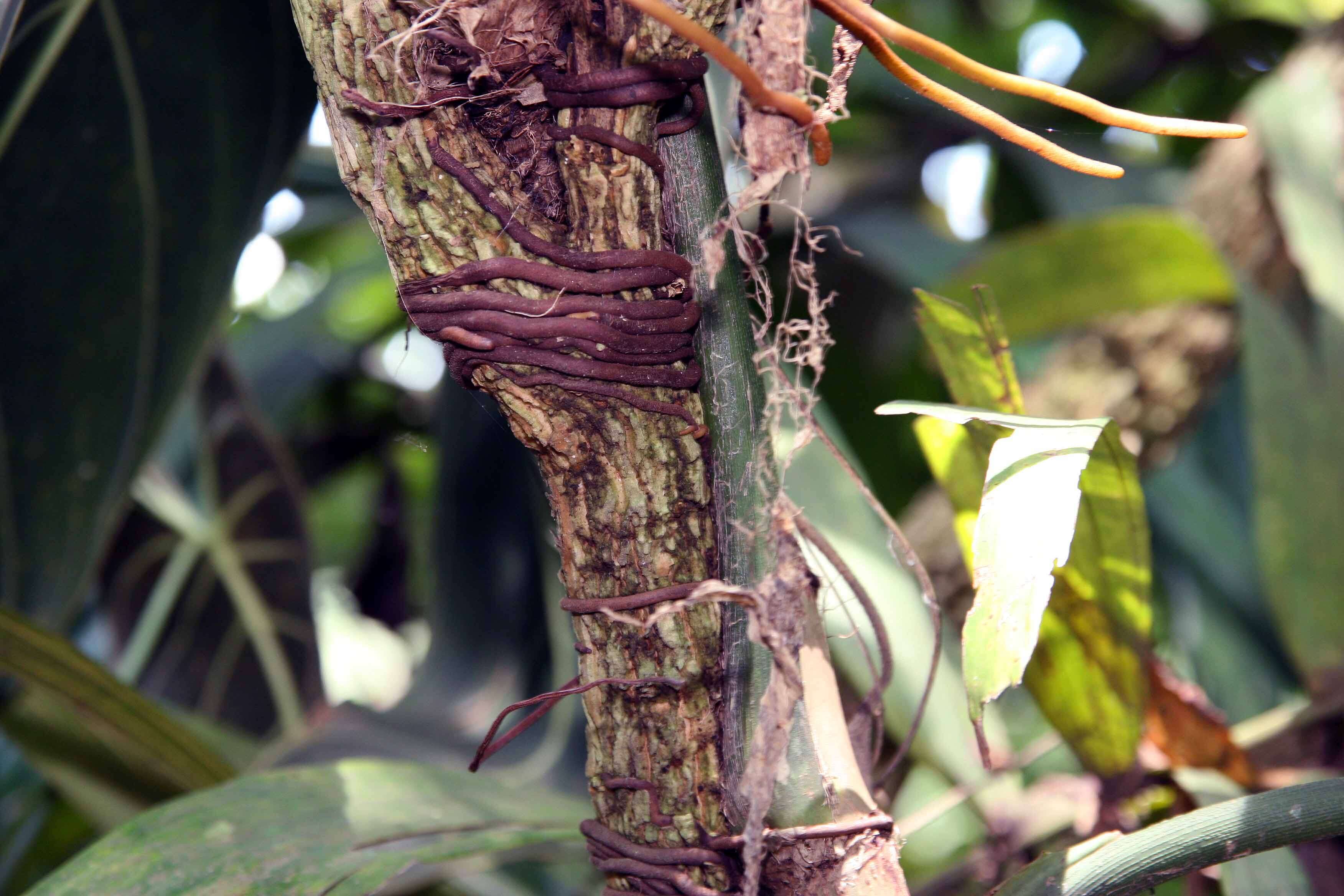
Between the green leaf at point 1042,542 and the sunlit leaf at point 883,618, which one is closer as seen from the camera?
the green leaf at point 1042,542

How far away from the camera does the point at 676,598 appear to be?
0.23 metres

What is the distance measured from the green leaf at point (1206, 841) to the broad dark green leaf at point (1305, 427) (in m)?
0.27

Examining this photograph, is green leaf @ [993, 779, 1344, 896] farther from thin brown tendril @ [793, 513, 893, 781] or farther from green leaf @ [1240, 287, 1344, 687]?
green leaf @ [1240, 287, 1344, 687]

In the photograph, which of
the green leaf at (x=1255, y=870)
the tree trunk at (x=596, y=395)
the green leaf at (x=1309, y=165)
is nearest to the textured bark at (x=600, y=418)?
the tree trunk at (x=596, y=395)

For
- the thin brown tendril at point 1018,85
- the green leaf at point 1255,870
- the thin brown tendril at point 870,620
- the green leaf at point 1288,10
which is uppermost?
the green leaf at point 1288,10

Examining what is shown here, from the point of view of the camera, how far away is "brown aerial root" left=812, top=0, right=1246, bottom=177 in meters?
0.19

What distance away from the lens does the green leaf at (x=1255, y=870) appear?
32 cm

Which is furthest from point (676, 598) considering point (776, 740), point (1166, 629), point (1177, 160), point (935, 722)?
point (1177, 160)

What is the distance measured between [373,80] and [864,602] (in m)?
0.19

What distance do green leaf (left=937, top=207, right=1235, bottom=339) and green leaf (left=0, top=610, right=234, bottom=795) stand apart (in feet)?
1.62

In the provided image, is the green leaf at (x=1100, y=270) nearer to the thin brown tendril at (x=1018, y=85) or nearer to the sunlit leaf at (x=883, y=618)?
the sunlit leaf at (x=883, y=618)

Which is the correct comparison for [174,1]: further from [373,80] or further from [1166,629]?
[1166,629]

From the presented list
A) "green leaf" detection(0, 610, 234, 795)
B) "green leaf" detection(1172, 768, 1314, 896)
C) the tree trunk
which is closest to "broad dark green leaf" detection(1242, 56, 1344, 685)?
"green leaf" detection(1172, 768, 1314, 896)

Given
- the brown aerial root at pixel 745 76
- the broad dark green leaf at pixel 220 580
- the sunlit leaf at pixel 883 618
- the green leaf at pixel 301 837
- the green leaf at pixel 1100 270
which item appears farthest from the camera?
the broad dark green leaf at pixel 220 580
